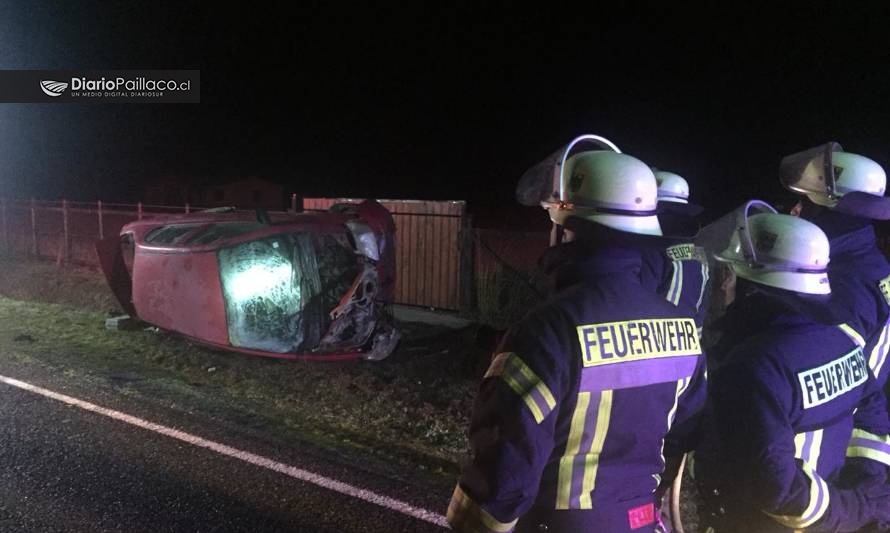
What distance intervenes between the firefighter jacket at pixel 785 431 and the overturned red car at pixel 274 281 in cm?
507

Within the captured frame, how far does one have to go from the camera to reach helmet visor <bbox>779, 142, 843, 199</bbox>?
2.84 m

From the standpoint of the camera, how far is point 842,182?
2844 millimetres

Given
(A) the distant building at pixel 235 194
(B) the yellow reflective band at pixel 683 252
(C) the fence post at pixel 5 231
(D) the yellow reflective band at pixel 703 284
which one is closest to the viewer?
(B) the yellow reflective band at pixel 683 252

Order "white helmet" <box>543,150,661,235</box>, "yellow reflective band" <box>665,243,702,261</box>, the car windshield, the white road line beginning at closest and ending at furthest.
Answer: "white helmet" <box>543,150,661,235</box> → the white road line → "yellow reflective band" <box>665,243,702,261</box> → the car windshield

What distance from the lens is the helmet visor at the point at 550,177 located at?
2068 millimetres

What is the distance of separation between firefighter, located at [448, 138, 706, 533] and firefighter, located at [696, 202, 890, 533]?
0.72 feet

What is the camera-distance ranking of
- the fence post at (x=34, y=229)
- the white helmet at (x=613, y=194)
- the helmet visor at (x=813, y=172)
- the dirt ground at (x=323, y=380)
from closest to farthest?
the white helmet at (x=613, y=194) < the helmet visor at (x=813, y=172) < the dirt ground at (x=323, y=380) < the fence post at (x=34, y=229)

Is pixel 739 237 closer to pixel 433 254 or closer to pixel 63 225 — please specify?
pixel 433 254

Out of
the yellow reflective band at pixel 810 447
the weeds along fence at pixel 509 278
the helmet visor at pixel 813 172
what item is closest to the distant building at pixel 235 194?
the weeds along fence at pixel 509 278

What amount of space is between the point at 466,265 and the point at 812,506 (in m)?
8.41

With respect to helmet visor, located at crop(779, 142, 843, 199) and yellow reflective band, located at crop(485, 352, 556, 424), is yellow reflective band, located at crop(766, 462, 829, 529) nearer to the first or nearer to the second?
yellow reflective band, located at crop(485, 352, 556, 424)

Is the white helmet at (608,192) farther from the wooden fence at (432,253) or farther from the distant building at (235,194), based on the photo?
the distant building at (235,194)

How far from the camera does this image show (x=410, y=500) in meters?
4.16

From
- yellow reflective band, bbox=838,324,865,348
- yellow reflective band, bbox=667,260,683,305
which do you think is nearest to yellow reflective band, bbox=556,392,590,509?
yellow reflective band, bbox=838,324,865,348
